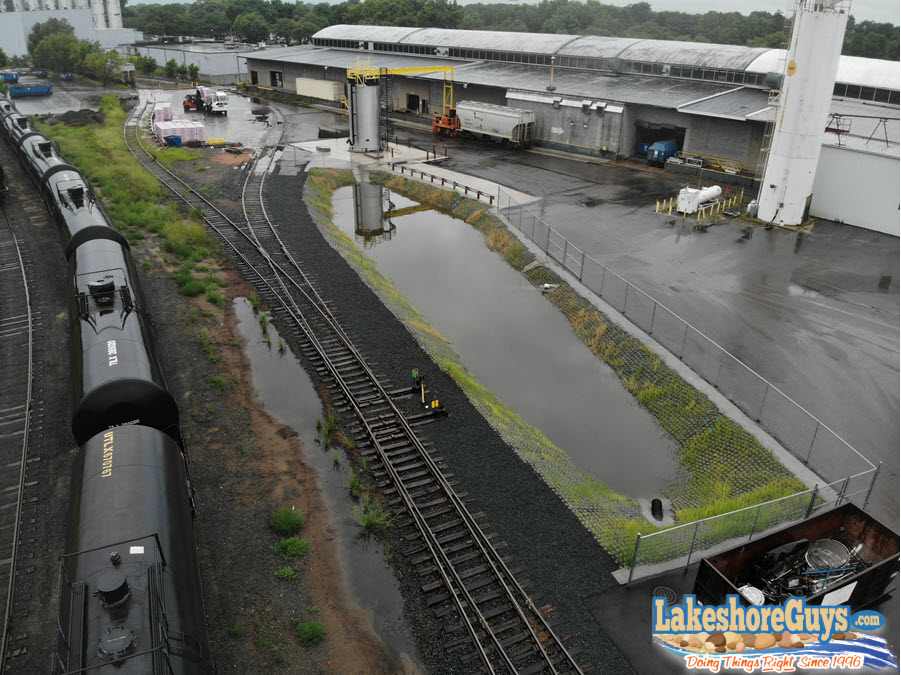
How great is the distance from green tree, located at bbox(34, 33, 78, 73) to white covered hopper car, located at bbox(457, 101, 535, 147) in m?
81.0

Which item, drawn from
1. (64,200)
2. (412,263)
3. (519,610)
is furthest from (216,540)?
(412,263)

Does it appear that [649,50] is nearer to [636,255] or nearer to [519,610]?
[636,255]

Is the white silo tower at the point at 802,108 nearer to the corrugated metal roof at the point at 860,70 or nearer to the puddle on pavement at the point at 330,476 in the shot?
the corrugated metal roof at the point at 860,70

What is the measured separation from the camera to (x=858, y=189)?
3559 cm

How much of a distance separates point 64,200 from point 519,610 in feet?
76.0

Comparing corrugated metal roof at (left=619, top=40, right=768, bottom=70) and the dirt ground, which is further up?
corrugated metal roof at (left=619, top=40, right=768, bottom=70)

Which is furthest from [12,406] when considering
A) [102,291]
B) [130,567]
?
[130,567]

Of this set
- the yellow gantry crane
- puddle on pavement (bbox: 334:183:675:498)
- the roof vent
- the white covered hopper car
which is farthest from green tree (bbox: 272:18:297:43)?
the roof vent

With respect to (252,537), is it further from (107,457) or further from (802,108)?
(802,108)

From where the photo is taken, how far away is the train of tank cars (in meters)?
8.90

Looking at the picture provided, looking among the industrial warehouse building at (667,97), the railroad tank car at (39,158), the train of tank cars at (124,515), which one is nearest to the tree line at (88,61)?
the industrial warehouse building at (667,97)

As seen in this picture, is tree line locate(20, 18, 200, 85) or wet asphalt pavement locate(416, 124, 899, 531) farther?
tree line locate(20, 18, 200, 85)

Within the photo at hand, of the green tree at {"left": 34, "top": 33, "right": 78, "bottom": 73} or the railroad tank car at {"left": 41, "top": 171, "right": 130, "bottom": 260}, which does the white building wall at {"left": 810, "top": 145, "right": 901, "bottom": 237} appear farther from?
the green tree at {"left": 34, "top": 33, "right": 78, "bottom": 73}

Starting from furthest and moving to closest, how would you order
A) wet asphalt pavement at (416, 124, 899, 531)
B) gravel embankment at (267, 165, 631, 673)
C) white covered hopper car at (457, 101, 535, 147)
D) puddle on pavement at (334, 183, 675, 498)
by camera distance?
white covered hopper car at (457, 101, 535, 147), wet asphalt pavement at (416, 124, 899, 531), puddle on pavement at (334, 183, 675, 498), gravel embankment at (267, 165, 631, 673)
